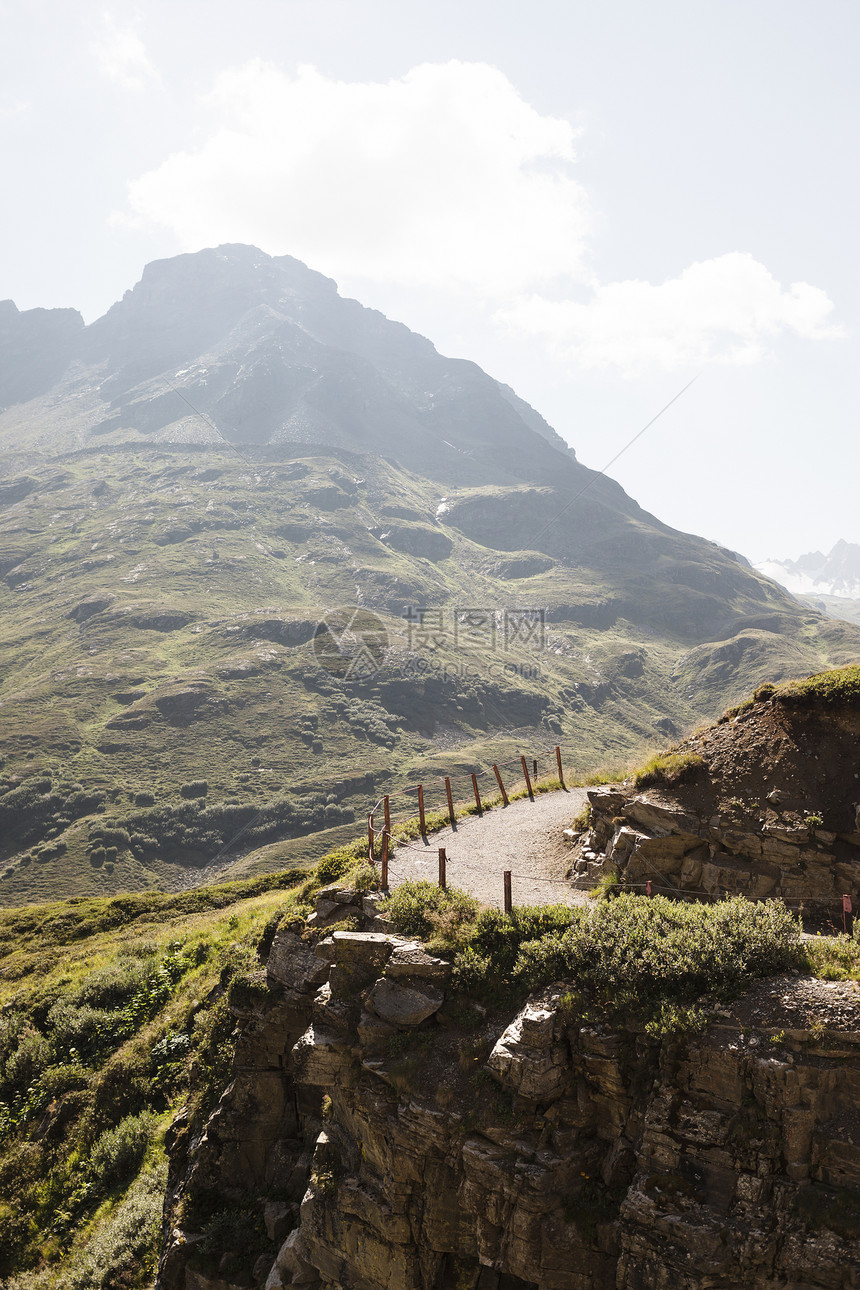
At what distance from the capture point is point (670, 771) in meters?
13.4

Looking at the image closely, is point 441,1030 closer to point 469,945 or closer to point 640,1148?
point 469,945

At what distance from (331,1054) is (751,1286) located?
593 cm

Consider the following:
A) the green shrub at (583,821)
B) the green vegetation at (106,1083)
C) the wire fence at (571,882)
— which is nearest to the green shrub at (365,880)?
the wire fence at (571,882)

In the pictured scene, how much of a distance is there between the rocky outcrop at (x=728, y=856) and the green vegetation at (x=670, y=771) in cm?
49

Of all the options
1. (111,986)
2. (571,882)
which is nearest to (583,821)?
(571,882)

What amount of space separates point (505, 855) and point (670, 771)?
485 centimetres

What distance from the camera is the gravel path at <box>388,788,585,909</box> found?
13406 millimetres

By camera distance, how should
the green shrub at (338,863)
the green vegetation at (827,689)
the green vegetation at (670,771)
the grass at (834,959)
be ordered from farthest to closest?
1. the green shrub at (338,863)
2. the green vegetation at (670,771)
3. the green vegetation at (827,689)
4. the grass at (834,959)

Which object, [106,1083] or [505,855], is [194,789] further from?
[505,855]

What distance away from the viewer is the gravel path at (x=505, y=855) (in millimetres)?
13406

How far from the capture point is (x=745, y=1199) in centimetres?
702

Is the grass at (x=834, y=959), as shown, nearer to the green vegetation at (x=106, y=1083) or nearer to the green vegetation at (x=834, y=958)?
the green vegetation at (x=834, y=958)

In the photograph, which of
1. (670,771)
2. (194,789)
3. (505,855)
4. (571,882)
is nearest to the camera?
(670,771)

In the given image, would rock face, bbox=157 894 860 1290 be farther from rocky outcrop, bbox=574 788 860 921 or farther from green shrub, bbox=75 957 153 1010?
green shrub, bbox=75 957 153 1010
